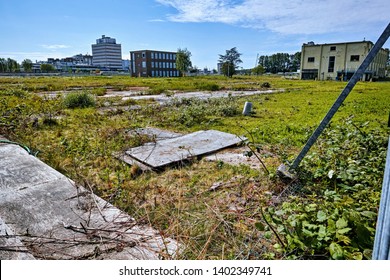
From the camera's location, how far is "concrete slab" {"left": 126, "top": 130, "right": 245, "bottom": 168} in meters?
3.53

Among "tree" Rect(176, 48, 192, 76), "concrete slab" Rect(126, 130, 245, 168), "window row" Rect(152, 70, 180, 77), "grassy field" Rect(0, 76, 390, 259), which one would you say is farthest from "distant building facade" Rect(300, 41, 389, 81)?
"window row" Rect(152, 70, 180, 77)

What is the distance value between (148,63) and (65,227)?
66.4 meters

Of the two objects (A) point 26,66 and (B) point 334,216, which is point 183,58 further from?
(B) point 334,216

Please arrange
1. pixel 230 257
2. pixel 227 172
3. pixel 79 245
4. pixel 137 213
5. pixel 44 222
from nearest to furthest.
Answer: pixel 230 257 → pixel 79 245 → pixel 44 222 → pixel 137 213 → pixel 227 172

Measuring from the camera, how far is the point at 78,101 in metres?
8.88

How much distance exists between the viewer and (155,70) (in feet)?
219

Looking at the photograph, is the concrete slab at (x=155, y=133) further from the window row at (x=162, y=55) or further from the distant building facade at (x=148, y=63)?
the window row at (x=162, y=55)

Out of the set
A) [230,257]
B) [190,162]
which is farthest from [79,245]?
[190,162]

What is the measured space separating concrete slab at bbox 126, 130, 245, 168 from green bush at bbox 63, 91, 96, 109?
5436 millimetres

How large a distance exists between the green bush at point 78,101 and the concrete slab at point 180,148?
544 centimetres

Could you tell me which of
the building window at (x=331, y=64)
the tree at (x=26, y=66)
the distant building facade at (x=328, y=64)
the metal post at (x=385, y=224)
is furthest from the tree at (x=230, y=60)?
the tree at (x=26, y=66)

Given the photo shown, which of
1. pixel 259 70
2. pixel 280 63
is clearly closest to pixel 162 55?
pixel 259 70
